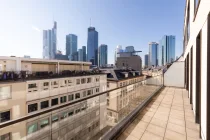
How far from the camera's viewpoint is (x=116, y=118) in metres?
2.83

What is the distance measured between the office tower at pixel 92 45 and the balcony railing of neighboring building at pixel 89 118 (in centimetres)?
13615

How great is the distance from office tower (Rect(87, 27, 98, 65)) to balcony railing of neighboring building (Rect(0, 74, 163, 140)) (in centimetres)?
13615

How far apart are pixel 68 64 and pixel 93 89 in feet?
31.5

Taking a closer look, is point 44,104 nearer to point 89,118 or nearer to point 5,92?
point 5,92

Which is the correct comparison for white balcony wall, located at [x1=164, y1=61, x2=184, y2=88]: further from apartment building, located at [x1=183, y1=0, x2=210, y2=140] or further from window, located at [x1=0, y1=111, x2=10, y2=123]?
window, located at [x1=0, y1=111, x2=10, y2=123]

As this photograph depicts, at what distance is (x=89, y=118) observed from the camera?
2756 mm

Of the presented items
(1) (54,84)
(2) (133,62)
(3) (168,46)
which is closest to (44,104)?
(1) (54,84)

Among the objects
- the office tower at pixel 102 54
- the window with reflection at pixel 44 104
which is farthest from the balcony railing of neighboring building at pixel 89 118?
the office tower at pixel 102 54

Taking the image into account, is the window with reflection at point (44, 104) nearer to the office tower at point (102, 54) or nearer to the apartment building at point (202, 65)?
the apartment building at point (202, 65)

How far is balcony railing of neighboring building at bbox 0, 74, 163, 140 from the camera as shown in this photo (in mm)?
1588

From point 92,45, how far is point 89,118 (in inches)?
6052

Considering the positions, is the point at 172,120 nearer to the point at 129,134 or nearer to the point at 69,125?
the point at 129,134

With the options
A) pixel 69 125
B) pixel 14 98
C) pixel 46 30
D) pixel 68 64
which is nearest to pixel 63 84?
pixel 14 98

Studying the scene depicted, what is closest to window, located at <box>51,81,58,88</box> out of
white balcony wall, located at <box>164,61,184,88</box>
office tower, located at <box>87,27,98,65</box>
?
white balcony wall, located at <box>164,61,184,88</box>
